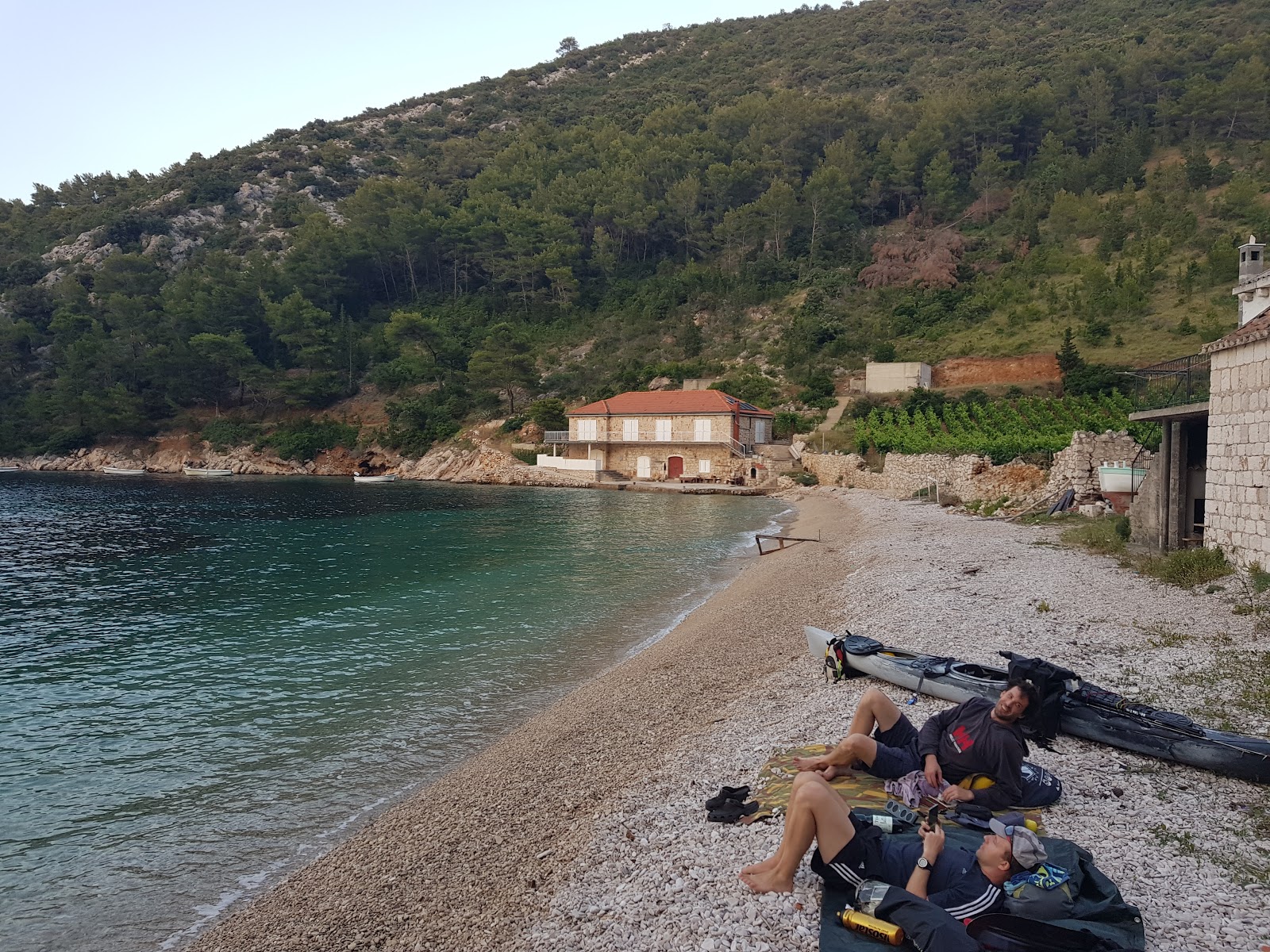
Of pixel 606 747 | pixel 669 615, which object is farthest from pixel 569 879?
pixel 669 615

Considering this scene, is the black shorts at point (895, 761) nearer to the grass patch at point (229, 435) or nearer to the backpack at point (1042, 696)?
the backpack at point (1042, 696)

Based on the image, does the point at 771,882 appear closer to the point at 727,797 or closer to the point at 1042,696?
the point at 727,797

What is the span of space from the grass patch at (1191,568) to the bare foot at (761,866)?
36.5ft

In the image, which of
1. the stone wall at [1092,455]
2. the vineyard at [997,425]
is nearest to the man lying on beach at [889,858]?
the stone wall at [1092,455]

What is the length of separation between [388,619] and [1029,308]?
53770 mm

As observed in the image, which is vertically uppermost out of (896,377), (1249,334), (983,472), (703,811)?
(896,377)

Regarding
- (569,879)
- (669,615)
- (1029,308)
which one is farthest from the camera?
(1029,308)

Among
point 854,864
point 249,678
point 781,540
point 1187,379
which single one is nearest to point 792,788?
point 854,864

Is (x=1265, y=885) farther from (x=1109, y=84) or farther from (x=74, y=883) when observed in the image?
(x=1109, y=84)

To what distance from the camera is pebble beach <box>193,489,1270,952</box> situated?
15.0 ft

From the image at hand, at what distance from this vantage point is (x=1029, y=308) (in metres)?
54.1

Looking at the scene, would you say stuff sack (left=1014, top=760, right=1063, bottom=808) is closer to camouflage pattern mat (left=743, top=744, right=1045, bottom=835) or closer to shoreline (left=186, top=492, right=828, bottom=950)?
camouflage pattern mat (left=743, top=744, right=1045, bottom=835)

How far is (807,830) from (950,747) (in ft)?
5.79

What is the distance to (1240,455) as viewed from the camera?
1211 centimetres
